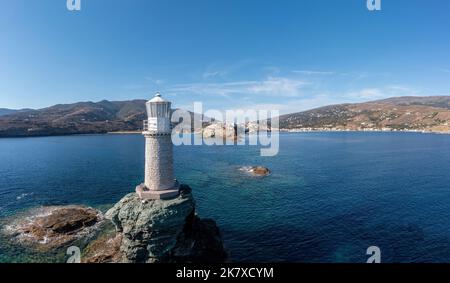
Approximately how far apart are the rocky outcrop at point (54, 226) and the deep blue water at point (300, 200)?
2.96 metres

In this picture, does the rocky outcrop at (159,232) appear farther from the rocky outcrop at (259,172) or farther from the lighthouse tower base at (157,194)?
the rocky outcrop at (259,172)

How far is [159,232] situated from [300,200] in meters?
26.0

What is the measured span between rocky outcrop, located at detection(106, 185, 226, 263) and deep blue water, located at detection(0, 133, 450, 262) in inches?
188

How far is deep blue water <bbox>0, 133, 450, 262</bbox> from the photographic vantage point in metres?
28.1

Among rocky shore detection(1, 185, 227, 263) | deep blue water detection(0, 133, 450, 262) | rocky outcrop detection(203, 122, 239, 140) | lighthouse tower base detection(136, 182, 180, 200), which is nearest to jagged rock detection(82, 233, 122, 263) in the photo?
rocky shore detection(1, 185, 227, 263)

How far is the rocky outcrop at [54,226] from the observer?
30.5m

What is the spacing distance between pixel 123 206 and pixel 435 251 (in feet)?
101

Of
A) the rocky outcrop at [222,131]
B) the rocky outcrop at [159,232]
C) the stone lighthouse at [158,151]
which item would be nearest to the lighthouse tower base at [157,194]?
the stone lighthouse at [158,151]

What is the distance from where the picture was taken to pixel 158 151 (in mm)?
24266

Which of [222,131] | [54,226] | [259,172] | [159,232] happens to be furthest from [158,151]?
[222,131]

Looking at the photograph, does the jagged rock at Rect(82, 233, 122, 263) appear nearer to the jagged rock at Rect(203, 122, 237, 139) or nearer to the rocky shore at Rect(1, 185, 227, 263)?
the rocky shore at Rect(1, 185, 227, 263)

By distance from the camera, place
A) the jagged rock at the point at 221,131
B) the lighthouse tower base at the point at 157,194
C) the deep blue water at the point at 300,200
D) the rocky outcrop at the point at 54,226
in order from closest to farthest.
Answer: the lighthouse tower base at the point at 157,194, the deep blue water at the point at 300,200, the rocky outcrop at the point at 54,226, the jagged rock at the point at 221,131
